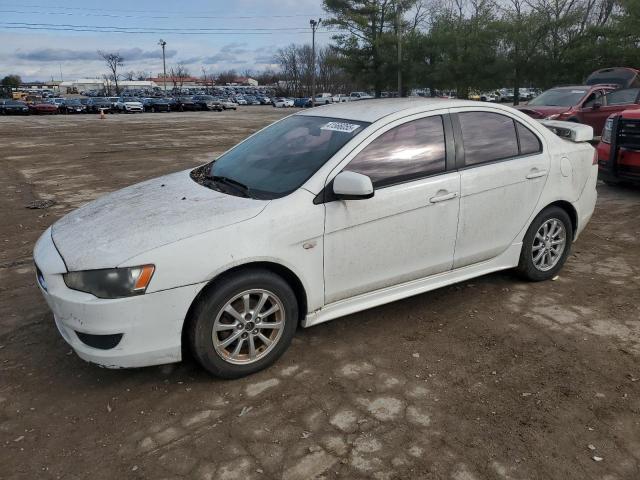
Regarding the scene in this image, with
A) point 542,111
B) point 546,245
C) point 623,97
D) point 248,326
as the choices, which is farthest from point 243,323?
point 623,97

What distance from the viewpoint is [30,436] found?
287 centimetres

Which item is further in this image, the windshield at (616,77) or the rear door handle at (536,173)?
the windshield at (616,77)

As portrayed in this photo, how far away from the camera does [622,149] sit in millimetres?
8203

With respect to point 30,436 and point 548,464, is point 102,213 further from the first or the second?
point 548,464

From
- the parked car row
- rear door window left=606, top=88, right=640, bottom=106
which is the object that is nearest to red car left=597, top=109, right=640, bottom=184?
rear door window left=606, top=88, right=640, bottom=106

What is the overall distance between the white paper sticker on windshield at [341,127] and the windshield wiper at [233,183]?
30.4 inches

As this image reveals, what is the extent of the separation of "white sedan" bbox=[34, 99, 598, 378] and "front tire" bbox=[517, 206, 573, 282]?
1cm

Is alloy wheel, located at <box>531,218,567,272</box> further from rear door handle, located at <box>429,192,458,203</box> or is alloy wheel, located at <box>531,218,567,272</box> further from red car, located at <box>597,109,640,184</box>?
red car, located at <box>597,109,640,184</box>

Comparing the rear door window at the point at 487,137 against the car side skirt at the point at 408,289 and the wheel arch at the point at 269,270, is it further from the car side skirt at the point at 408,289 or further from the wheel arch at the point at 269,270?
the wheel arch at the point at 269,270

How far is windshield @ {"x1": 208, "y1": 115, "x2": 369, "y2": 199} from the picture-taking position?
3607 mm

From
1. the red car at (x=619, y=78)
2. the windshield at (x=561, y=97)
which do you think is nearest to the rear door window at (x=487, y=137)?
the windshield at (x=561, y=97)

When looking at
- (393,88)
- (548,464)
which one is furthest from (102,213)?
(393,88)

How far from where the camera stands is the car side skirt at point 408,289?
11.8 ft

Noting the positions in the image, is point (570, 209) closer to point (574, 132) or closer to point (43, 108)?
point (574, 132)
